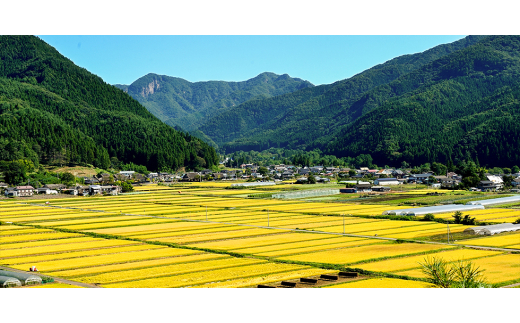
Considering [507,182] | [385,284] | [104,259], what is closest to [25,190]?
[104,259]

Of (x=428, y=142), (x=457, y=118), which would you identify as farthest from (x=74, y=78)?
(x=457, y=118)

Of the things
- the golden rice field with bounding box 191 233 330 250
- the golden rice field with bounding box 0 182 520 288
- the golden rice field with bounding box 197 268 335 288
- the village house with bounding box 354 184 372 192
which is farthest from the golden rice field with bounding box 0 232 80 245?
the village house with bounding box 354 184 372 192

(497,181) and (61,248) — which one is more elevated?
(497,181)

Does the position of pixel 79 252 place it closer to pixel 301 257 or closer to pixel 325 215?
pixel 301 257

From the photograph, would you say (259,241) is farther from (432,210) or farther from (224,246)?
(432,210)

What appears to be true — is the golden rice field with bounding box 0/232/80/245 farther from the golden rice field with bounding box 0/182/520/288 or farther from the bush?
the bush

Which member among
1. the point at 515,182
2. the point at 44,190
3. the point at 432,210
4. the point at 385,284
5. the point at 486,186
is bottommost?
the point at 385,284
